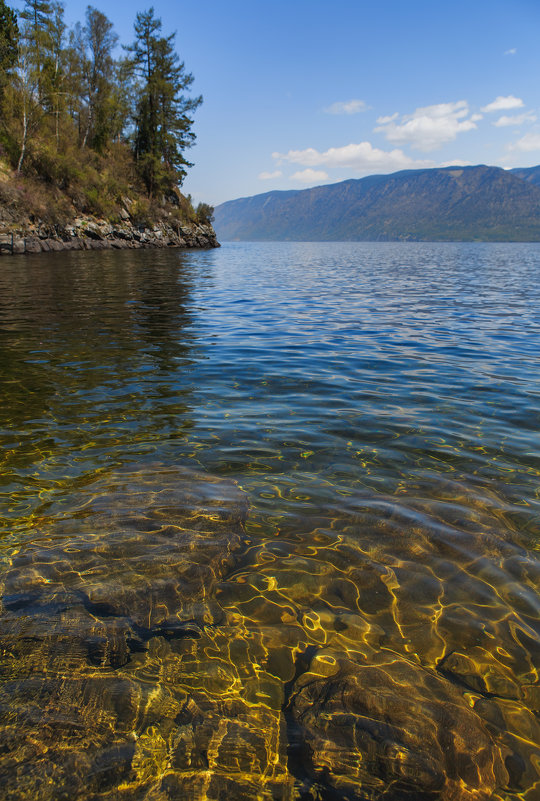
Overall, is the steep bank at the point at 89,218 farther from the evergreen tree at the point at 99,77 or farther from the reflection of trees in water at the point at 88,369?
the reflection of trees in water at the point at 88,369

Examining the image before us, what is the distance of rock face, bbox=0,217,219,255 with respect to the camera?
38.8m

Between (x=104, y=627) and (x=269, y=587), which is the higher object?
(x=104, y=627)

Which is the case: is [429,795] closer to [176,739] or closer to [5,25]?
[176,739]

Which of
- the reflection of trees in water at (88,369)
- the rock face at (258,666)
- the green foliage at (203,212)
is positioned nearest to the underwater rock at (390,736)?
the rock face at (258,666)

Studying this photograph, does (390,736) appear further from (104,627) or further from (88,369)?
(88,369)

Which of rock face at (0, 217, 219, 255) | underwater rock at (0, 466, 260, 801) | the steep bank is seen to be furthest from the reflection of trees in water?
the steep bank

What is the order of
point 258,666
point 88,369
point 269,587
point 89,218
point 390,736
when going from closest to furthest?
point 390,736
point 258,666
point 269,587
point 88,369
point 89,218

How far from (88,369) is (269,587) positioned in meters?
7.27

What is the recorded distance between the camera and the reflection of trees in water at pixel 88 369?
20.6ft

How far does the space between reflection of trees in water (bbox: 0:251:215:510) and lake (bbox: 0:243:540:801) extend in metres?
0.07

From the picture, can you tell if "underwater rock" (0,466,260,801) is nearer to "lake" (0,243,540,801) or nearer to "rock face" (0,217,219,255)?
"lake" (0,243,540,801)

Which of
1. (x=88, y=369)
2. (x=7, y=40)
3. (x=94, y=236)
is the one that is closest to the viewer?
(x=88, y=369)

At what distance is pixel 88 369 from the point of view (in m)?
9.34

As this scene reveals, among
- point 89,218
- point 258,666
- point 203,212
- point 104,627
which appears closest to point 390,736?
point 258,666
